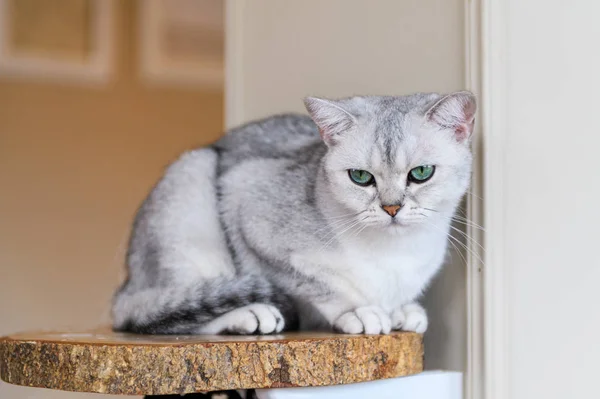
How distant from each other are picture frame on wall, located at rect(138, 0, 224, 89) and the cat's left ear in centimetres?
248

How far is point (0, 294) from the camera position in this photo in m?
3.31

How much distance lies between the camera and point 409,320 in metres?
1.39

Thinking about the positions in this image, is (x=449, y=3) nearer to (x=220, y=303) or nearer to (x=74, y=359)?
(x=220, y=303)

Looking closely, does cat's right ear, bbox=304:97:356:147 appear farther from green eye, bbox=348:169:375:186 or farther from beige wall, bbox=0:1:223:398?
beige wall, bbox=0:1:223:398

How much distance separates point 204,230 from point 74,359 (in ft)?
1.52

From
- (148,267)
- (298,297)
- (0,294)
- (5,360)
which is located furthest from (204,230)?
(0,294)

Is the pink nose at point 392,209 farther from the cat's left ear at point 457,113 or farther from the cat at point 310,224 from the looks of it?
the cat's left ear at point 457,113

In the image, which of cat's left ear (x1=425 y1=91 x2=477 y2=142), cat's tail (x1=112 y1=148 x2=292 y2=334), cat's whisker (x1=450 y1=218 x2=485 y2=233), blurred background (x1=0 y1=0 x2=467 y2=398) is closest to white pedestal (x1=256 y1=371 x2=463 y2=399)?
cat's tail (x1=112 y1=148 x2=292 y2=334)

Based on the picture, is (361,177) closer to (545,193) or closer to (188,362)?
(545,193)

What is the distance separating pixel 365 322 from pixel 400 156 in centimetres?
28

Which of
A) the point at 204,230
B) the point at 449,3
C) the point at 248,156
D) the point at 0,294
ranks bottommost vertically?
the point at 0,294

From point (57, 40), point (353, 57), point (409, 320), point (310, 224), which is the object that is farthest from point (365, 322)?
point (57, 40)

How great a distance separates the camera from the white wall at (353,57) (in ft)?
4.84

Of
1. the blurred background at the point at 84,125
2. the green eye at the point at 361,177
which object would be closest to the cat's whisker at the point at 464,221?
the green eye at the point at 361,177
